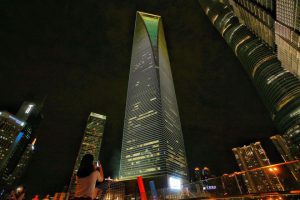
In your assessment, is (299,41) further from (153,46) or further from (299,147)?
(153,46)

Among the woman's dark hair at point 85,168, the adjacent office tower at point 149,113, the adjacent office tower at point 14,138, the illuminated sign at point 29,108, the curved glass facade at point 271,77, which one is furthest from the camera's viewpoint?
the illuminated sign at point 29,108

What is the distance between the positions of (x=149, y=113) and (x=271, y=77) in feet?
126

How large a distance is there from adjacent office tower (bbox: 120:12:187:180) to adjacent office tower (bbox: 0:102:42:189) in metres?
52.7

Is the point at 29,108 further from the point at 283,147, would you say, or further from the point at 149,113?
the point at 283,147

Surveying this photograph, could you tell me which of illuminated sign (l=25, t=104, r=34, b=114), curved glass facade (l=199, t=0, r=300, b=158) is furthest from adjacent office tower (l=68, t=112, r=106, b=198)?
curved glass facade (l=199, t=0, r=300, b=158)

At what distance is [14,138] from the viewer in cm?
8475

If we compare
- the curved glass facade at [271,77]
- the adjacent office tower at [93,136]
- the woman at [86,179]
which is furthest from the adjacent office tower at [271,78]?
the adjacent office tower at [93,136]

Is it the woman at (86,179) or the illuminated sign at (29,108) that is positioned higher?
the illuminated sign at (29,108)

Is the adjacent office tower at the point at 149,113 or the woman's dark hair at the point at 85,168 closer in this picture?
the woman's dark hair at the point at 85,168

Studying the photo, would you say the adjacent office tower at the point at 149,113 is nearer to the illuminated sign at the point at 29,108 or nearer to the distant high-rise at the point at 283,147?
the distant high-rise at the point at 283,147

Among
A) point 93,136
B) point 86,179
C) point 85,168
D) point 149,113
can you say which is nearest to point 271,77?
point 149,113

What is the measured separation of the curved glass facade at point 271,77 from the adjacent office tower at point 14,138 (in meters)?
100

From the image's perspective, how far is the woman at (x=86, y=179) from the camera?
3617 millimetres

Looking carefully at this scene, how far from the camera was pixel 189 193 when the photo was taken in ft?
23.4
